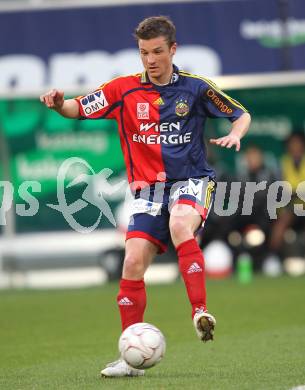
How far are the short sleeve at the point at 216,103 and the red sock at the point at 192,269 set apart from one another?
1.00 metres

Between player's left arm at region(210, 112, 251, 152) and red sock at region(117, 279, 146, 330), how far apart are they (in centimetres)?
111

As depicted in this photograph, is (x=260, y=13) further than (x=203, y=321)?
Yes

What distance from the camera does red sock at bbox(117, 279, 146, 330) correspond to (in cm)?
760

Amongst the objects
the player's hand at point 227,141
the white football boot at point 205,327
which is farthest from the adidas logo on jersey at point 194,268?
the player's hand at point 227,141

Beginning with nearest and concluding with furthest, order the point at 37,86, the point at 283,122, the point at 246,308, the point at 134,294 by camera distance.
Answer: the point at 134,294, the point at 246,308, the point at 37,86, the point at 283,122

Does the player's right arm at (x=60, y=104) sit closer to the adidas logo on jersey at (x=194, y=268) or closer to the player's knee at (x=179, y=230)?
the player's knee at (x=179, y=230)

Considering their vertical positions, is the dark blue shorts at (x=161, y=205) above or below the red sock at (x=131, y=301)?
above

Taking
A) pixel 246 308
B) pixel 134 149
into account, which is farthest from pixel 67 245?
pixel 134 149

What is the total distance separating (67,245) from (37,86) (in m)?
2.70

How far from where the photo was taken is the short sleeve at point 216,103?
7871 mm

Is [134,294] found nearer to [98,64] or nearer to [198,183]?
[198,183]

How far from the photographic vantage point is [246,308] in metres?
12.7

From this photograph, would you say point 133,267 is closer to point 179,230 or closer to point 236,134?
point 179,230

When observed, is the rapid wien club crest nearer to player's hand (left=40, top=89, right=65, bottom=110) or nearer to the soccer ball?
player's hand (left=40, top=89, right=65, bottom=110)
